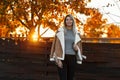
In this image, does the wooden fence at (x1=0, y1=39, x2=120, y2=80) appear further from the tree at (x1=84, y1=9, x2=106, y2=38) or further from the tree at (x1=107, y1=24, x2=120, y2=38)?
the tree at (x1=107, y1=24, x2=120, y2=38)

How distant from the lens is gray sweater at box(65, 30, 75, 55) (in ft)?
22.7

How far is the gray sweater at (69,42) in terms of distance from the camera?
6906 millimetres

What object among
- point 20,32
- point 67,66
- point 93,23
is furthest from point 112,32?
point 67,66

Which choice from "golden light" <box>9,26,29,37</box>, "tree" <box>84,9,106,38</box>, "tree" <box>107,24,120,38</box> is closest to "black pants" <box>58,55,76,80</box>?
"golden light" <box>9,26,29,37</box>

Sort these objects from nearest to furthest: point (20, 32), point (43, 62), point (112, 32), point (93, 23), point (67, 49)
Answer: point (67, 49), point (43, 62), point (20, 32), point (93, 23), point (112, 32)

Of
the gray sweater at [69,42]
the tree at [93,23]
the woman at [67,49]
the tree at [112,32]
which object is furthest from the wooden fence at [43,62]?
the tree at [112,32]

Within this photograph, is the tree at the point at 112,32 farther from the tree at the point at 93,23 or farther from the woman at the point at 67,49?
the woman at the point at 67,49

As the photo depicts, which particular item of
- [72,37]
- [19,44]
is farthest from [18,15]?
[72,37]

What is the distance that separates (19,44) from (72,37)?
3.05m

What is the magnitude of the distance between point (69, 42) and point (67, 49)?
0.45 ft

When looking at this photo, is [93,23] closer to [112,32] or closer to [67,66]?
[67,66]

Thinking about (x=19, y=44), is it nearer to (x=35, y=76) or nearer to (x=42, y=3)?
(x=35, y=76)

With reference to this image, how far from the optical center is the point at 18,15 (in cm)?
1398

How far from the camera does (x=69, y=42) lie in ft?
22.7
